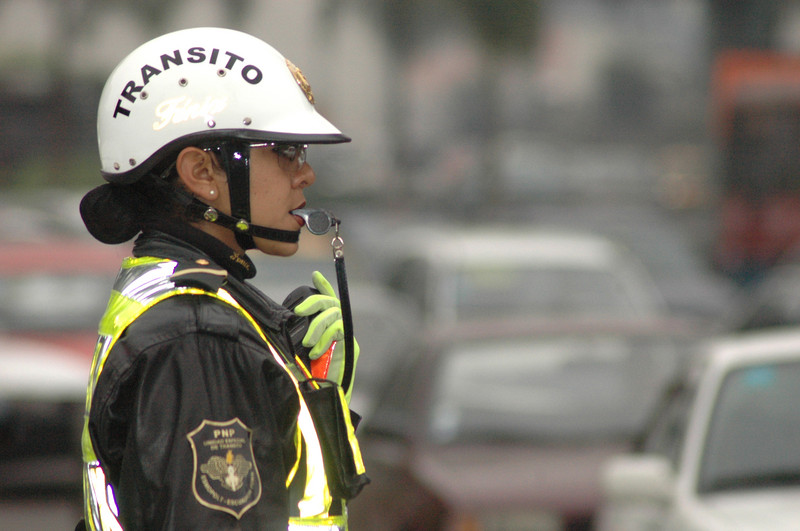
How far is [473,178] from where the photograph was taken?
2339 centimetres

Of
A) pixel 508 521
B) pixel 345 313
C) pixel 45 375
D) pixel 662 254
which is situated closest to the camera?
pixel 345 313

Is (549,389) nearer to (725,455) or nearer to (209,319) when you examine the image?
(725,455)

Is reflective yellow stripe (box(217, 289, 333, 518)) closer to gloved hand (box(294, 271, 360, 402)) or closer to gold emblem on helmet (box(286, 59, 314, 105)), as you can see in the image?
gloved hand (box(294, 271, 360, 402))

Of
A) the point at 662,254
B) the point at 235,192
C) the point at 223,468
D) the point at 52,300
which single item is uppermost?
the point at 235,192

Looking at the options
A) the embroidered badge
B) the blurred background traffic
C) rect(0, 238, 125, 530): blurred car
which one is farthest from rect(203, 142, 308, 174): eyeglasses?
rect(0, 238, 125, 530): blurred car

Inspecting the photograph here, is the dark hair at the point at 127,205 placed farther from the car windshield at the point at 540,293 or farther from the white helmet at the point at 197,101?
the car windshield at the point at 540,293

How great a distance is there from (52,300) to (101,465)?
8.97 metres

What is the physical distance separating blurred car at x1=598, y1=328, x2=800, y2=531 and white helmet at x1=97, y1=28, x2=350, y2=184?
2.79 meters

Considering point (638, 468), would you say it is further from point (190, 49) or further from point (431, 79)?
point (431, 79)

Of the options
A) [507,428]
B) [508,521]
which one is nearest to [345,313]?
[508,521]

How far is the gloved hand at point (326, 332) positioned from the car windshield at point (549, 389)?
387 centimetres

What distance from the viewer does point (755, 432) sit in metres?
5.09

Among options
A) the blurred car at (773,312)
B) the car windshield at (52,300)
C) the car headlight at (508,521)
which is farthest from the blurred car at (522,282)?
the car headlight at (508,521)

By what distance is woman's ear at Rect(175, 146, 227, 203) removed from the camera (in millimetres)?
2350
